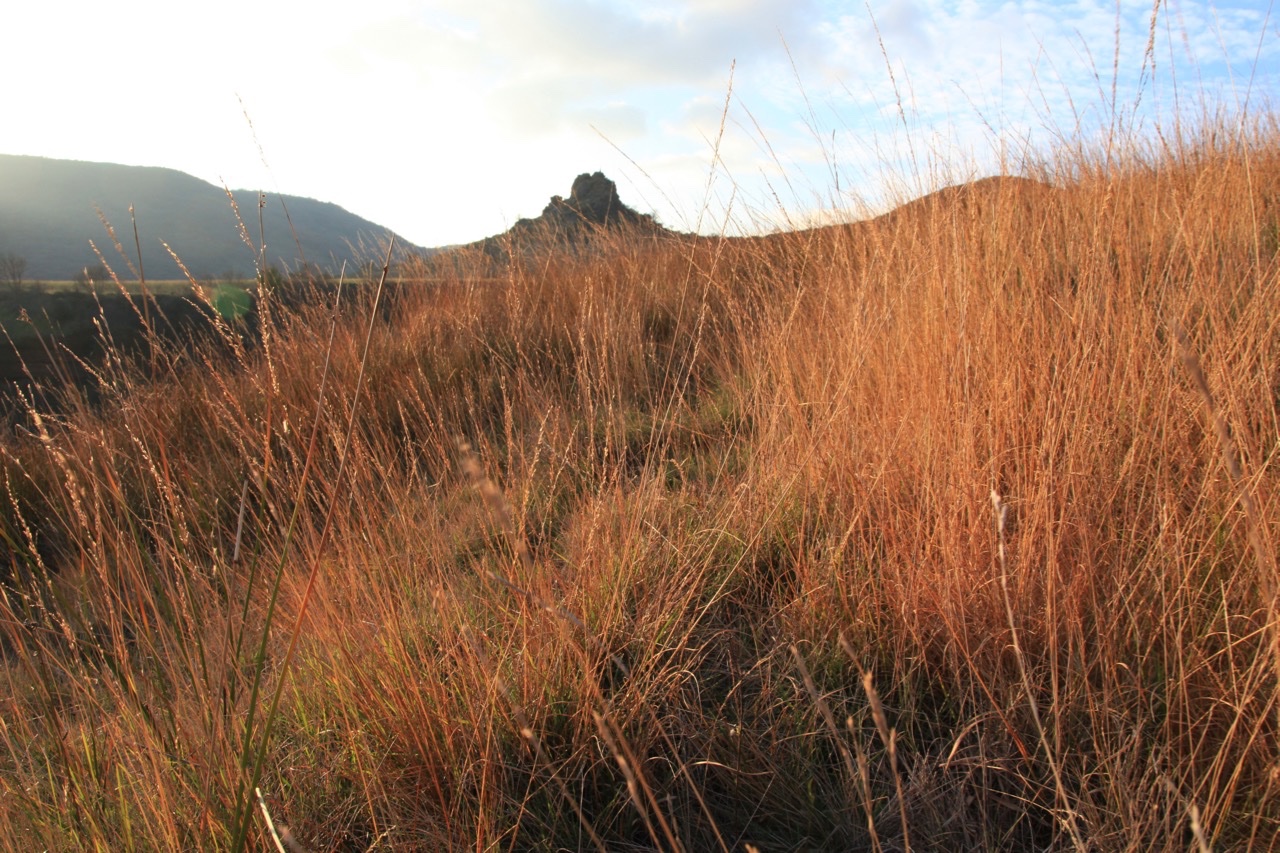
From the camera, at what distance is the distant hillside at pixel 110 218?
31922mm

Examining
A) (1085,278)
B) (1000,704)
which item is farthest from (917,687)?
(1085,278)

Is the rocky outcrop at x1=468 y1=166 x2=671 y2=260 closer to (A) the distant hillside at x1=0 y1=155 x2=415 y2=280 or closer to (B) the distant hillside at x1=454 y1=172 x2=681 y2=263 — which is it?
(B) the distant hillside at x1=454 y1=172 x2=681 y2=263

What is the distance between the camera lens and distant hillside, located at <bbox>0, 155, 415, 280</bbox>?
31.9 metres

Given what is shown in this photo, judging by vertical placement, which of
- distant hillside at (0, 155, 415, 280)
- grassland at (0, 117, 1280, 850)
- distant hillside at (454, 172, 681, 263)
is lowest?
grassland at (0, 117, 1280, 850)

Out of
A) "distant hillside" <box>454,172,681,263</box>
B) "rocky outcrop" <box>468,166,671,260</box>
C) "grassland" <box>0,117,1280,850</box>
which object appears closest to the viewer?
"grassland" <box>0,117,1280,850</box>

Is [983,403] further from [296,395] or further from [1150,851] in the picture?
[296,395]

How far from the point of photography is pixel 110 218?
40688mm

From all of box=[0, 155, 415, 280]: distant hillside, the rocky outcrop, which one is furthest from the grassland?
box=[0, 155, 415, 280]: distant hillside

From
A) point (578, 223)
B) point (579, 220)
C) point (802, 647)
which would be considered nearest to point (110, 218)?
point (579, 220)

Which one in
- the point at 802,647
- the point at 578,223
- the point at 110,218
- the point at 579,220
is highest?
the point at 110,218

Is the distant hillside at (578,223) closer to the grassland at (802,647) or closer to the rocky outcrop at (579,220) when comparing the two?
the rocky outcrop at (579,220)

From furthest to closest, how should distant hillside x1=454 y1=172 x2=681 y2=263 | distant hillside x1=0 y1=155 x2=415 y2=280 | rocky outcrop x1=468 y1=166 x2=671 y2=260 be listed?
distant hillside x1=0 y1=155 x2=415 y2=280 → rocky outcrop x1=468 y1=166 x2=671 y2=260 → distant hillside x1=454 y1=172 x2=681 y2=263

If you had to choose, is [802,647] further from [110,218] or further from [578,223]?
[110,218]

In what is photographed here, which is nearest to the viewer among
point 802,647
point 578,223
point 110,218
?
point 802,647
